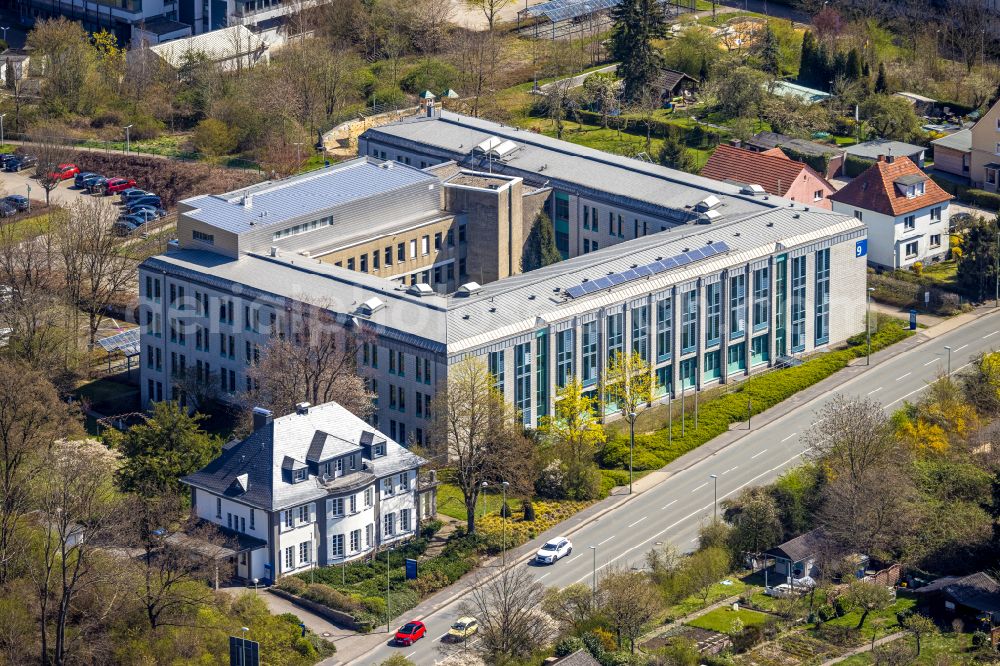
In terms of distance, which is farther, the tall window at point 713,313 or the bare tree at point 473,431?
the tall window at point 713,313

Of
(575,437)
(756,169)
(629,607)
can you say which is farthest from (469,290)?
(756,169)

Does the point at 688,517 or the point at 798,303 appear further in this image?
the point at 798,303

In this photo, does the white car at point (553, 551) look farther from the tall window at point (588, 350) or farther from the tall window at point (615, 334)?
the tall window at point (615, 334)

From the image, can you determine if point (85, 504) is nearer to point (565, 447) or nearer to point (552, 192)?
point (565, 447)

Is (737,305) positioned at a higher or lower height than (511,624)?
higher

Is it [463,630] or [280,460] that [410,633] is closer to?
[463,630]

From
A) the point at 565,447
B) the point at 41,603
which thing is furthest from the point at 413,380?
the point at 41,603

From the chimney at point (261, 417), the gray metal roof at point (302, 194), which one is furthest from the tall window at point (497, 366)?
the gray metal roof at point (302, 194)

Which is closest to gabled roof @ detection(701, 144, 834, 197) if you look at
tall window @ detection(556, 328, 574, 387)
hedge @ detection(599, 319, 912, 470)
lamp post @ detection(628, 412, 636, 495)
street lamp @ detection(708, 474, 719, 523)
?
hedge @ detection(599, 319, 912, 470)
